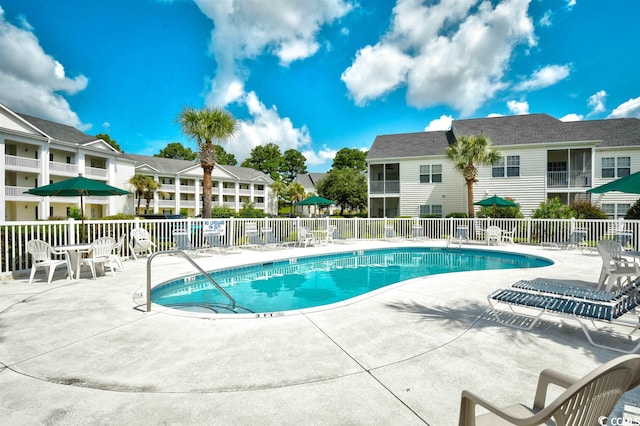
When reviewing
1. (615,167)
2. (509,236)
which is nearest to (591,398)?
(509,236)

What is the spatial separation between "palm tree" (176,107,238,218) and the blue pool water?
6892 millimetres

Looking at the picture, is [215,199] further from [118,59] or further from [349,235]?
[349,235]

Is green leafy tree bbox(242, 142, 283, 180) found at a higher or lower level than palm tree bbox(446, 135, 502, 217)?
higher

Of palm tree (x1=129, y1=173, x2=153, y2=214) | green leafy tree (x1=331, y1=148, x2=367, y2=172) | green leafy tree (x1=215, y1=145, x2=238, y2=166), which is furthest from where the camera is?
green leafy tree (x1=215, y1=145, x2=238, y2=166)

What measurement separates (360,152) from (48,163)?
47255 millimetres

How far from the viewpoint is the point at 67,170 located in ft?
92.8

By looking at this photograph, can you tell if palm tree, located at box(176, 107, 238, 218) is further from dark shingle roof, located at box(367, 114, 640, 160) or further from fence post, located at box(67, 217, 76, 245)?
dark shingle roof, located at box(367, 114, 640, 160)

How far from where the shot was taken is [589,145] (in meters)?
19.5

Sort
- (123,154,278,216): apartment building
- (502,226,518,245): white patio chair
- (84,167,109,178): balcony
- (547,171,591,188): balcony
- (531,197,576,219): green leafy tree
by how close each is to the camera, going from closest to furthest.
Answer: (502,226,518,245): white patio chair < (531,197,576,219): green leafy tree < (547,171,591,188): balcony < (84,167,109,178): balcony < (123,154,278,216): apartment building

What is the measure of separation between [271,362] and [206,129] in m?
13.8

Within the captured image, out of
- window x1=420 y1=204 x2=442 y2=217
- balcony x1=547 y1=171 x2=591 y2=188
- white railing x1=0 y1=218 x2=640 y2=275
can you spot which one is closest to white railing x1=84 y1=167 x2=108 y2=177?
white railing x1=0 y1=218 x2=640 y2=275

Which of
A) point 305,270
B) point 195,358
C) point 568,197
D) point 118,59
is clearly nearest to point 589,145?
point 568,197

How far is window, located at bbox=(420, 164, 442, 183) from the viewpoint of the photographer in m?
23.8

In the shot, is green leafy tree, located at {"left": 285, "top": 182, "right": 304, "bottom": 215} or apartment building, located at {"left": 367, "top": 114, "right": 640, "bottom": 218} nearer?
apartment building, located at {"left": 367, "top": 114, "right": 640, "bottom": 218}
